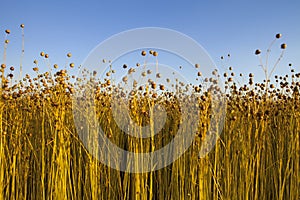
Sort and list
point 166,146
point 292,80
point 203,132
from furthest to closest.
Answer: point 292,80
point 166,146
point 203,132

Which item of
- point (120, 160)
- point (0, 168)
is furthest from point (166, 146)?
point (0, 168)

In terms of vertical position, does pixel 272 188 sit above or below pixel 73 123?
below

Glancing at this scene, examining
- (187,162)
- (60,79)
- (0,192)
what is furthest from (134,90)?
(0,192)

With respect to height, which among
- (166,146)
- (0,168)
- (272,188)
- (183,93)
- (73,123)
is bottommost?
(272,188)

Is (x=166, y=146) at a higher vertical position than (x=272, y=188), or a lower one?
higher

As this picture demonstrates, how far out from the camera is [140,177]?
6.18ft

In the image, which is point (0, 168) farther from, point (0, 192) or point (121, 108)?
point (121, 108)

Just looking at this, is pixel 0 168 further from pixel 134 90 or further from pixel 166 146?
pixel 166 146

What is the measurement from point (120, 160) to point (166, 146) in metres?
0.47

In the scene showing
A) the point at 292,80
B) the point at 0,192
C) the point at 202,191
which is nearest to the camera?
the point at 202,191

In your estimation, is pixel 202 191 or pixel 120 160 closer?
pixel 202 191

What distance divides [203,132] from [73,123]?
1798 mm

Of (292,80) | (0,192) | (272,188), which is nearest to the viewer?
(0,192)

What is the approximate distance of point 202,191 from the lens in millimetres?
1803
